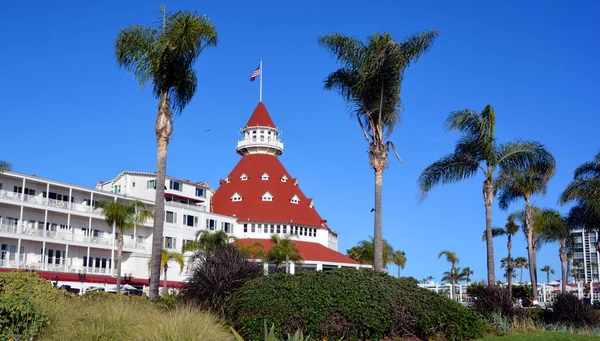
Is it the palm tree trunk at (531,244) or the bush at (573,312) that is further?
the palm tree trunk at (531,244)

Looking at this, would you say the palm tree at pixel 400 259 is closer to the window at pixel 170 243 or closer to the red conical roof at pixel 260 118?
the red conical roof at pixel 260 118

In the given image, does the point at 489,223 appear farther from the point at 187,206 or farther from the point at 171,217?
the point at 187,206

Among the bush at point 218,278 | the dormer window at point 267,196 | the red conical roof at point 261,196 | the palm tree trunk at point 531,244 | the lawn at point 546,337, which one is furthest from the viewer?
the dormer window at point 267,196

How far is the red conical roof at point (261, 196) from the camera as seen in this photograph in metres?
78.8

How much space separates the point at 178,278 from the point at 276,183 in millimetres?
19904

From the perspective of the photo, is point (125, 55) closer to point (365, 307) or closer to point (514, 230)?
point (365, 307)

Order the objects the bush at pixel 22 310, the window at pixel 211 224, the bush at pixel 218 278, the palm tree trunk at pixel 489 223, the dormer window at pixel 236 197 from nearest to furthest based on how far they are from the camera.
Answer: the bush at pixel 22 310
the bush at pixel 218 278
the palm tree trunk at pixel 489 223
the window at pixel 211 224
the dormer window at pixel 236 197

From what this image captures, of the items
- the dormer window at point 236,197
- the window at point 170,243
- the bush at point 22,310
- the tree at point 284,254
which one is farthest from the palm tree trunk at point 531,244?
the dormer window at point 236,197

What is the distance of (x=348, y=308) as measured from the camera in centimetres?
1675

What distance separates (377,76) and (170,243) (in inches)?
1880

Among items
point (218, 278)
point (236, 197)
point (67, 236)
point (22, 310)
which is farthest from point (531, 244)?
point (236, 197)

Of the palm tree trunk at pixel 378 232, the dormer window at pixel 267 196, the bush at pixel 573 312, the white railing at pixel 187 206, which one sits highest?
the dormer window at pixel 267 196

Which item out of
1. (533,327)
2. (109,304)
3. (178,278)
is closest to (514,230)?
(178,278)

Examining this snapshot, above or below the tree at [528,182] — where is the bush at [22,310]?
below
